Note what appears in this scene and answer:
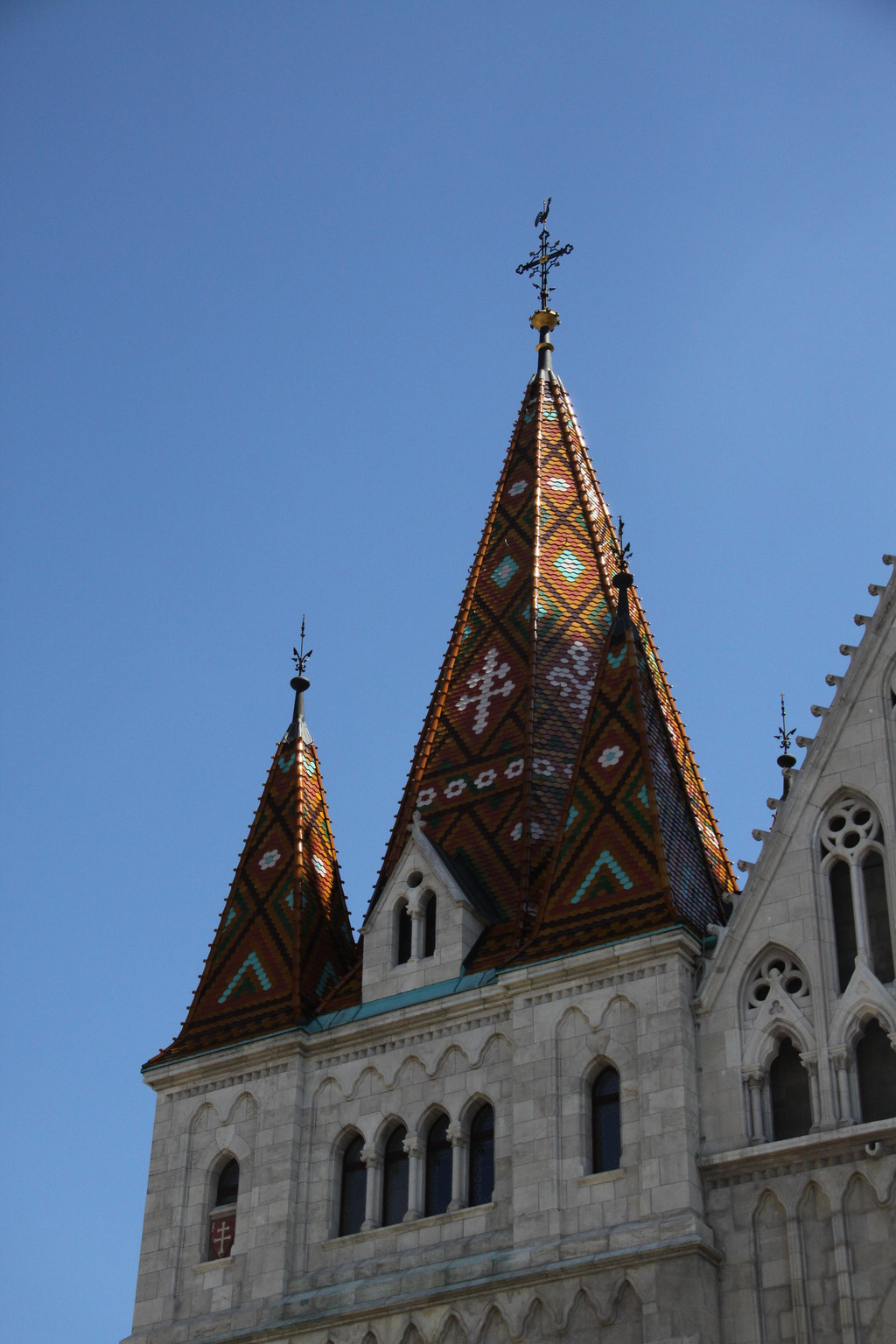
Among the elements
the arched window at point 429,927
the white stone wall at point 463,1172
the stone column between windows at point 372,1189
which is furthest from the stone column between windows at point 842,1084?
the arched window at point 429,927

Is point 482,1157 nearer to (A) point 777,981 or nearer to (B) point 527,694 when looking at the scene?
(A) point 777,981

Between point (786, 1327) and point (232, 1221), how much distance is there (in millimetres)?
6488

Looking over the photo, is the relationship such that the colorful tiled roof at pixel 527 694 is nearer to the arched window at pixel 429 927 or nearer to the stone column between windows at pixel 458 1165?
the arched window at pixel 429 927

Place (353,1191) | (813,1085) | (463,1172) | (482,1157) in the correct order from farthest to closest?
(353,1191), (482,1157), (463,1172), (813,1085)

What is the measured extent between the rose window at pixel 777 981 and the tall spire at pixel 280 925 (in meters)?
5.30

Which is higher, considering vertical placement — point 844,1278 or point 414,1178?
point 414,1178

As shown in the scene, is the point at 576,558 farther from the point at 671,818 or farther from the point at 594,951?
the point at 594,951

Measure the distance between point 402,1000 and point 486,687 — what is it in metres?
5.11

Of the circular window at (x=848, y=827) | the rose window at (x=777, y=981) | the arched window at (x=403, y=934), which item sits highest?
the arched window at (x=403, y=934)

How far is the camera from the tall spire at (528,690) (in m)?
24.8

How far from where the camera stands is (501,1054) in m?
22.3

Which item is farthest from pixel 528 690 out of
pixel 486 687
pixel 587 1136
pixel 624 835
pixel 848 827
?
pixel 587 1136

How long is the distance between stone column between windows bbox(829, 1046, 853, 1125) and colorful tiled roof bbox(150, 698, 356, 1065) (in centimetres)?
634

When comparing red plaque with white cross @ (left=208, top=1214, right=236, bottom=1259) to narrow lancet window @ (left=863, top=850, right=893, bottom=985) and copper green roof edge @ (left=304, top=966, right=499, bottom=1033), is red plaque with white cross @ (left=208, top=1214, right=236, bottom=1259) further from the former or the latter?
narrow lancet window @ (left=863, top=850, right=893, bottom=985)
